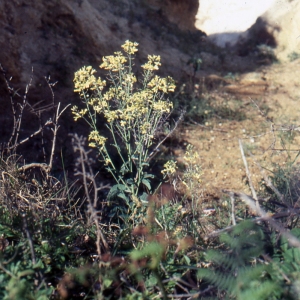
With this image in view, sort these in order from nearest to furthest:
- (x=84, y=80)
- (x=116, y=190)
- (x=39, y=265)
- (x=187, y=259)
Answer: (x=39, y=265) → (x=187, y=259) → (x=84, y=80) → (x=116, y=190)

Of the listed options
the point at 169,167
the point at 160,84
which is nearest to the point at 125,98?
the point at 160,84

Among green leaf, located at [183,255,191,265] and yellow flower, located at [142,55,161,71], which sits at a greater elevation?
yellow flower, located at [142,55,161,71]

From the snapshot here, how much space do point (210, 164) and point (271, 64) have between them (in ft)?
18.4

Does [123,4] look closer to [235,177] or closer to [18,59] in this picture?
[18,59]

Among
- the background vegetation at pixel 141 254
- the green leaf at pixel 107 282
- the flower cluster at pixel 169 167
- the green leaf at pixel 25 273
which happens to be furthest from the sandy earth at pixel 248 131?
the green leaf at pixel 25 273

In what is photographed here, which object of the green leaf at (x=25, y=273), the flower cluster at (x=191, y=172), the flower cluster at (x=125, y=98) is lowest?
the green leaf at (x=25, y=273)

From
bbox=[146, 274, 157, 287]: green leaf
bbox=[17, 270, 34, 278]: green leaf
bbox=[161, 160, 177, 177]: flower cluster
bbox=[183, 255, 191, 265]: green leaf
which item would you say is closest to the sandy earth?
bbox=[161, 160, 177, 177]: flower cluster

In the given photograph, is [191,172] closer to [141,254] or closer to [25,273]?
[141,254]

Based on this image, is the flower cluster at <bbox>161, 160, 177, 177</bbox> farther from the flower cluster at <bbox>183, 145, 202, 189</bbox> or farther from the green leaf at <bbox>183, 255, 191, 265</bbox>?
the green leaf at <bbox>183, 255, 191, 265</bbox>

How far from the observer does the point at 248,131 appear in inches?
303

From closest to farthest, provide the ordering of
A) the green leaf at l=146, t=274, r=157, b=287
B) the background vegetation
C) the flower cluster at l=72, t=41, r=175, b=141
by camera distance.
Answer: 1. the background vegetation
2. the green leaf at l=146, t=274, r=157, b=287
3. the flower cluster at l=72, t=41, r=175, b=141

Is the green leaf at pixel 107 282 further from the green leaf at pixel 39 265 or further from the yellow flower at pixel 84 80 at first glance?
the yellow flower at pixel 84 80

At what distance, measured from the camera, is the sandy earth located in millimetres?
6383

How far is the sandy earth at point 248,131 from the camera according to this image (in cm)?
638
